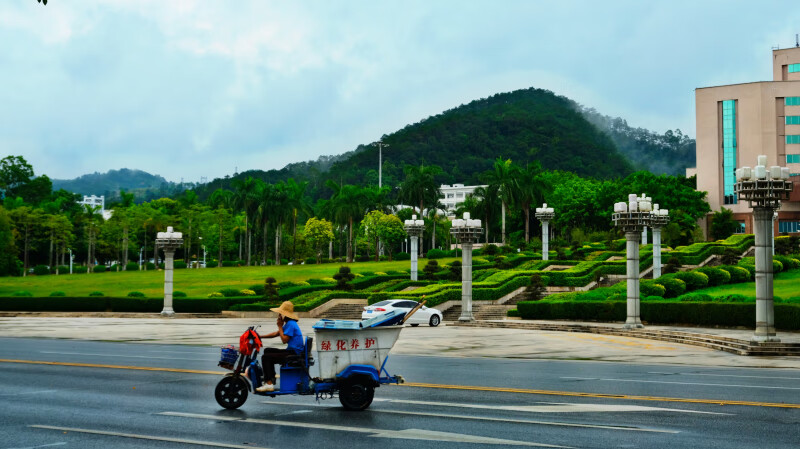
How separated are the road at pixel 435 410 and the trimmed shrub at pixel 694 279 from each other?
88.4ft

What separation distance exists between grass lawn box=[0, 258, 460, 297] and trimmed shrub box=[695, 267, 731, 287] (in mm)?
29803

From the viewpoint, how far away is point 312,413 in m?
12.1

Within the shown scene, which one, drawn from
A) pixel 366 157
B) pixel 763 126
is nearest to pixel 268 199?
pixel 763 126

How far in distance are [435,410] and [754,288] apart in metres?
36.8

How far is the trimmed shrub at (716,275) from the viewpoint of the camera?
150ft

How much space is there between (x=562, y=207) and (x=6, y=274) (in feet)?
215

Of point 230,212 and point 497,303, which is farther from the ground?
point 230,212

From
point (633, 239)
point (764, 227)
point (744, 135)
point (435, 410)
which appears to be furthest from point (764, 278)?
point (744, 135)

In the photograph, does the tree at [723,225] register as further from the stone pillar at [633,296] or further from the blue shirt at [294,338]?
the blue shirt at [294,338]

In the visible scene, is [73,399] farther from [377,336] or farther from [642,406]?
[642,406]

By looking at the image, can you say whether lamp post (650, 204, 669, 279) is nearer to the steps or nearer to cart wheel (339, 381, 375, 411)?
the steps

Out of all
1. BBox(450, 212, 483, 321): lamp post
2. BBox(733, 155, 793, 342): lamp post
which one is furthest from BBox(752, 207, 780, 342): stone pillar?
BBox(450, 212, 483, 321): lamp post

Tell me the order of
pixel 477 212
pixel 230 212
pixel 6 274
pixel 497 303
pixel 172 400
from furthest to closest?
pixel 230 212, pixel 477 212, pixel 6 274, pixel 497 303, pixel 172 400

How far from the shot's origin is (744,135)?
310ft
